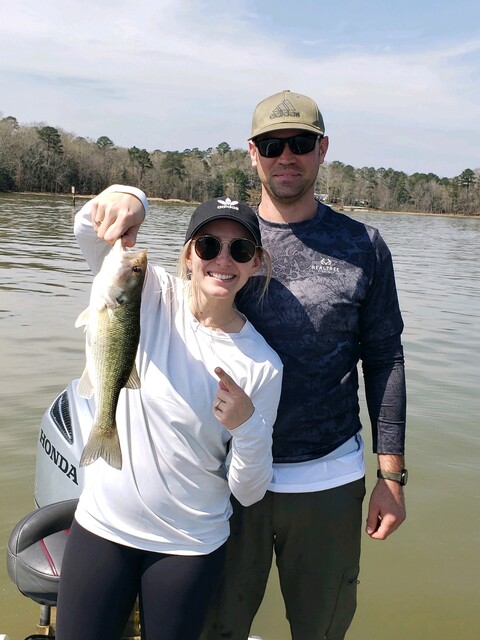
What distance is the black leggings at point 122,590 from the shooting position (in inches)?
97.3

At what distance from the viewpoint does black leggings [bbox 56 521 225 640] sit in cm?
247

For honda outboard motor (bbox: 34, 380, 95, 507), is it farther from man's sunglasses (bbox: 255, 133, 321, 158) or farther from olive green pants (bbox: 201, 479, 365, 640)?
man's sunglasses (bbox: 255, 133, 321, 158)

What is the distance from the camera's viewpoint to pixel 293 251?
10.3ft

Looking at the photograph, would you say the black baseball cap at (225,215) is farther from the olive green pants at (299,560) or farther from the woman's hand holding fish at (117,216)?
the olive green pants at (299,560)

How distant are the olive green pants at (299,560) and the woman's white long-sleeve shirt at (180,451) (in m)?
0.47

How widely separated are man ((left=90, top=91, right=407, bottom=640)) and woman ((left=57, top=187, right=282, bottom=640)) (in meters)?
0.44

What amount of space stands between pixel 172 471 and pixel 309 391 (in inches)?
32.4

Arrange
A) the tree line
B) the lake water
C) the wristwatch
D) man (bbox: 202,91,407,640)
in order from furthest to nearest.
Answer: the tree line → the lake water → the wristwatch → man (bbox: 202,91,407,640)

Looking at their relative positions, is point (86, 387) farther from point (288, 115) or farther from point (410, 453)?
point (410, 453)

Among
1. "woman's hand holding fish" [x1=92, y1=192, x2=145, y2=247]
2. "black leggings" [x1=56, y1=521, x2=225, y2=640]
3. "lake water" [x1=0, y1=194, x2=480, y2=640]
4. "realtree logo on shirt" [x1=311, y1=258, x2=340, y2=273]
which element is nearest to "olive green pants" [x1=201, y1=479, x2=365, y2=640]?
"black leggings" [x1=56, y1=521, x2=225, y2=640]

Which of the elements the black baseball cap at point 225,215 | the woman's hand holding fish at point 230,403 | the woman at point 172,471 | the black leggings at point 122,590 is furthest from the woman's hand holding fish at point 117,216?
the black leggings at point 122,590

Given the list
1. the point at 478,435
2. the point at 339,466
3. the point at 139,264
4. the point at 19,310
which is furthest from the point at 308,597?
the point at 19,310

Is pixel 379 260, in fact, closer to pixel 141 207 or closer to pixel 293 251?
pixel 293 251

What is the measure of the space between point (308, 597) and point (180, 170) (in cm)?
10967
